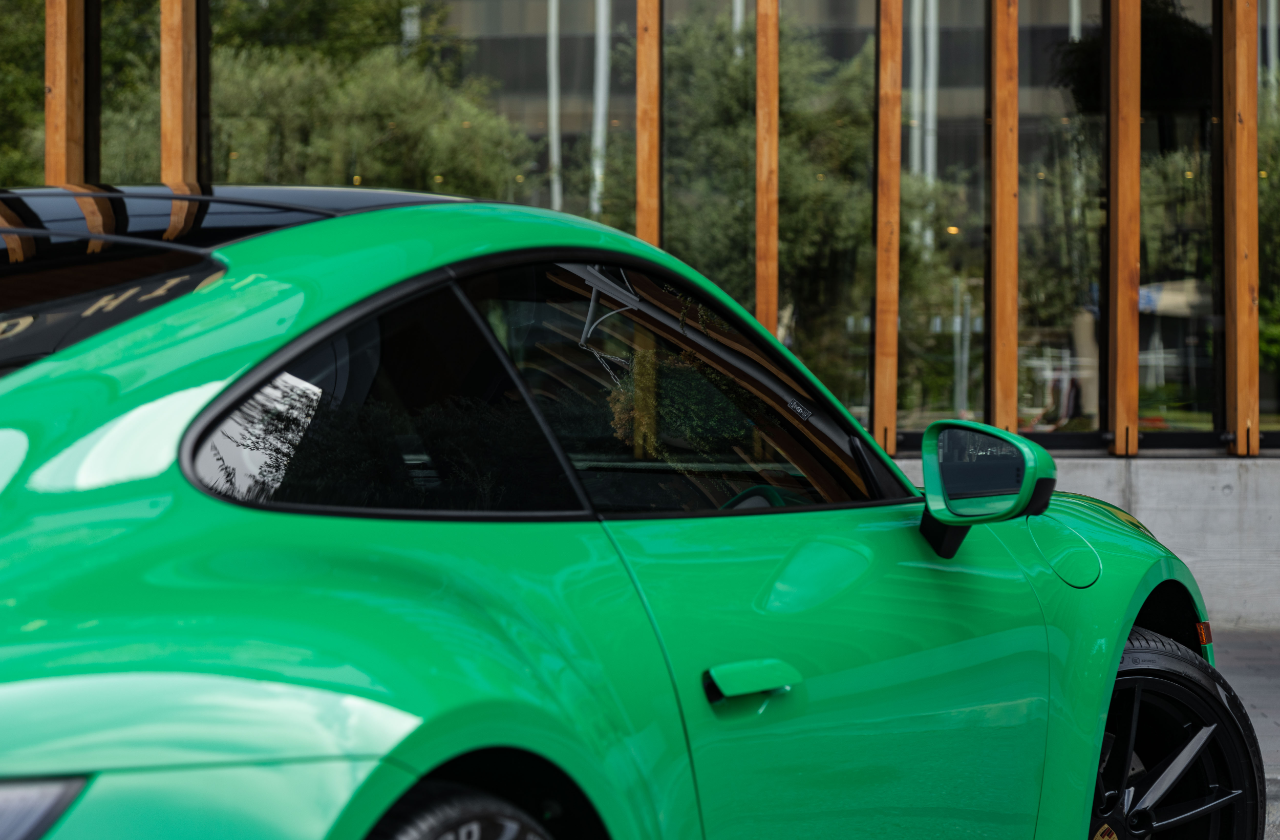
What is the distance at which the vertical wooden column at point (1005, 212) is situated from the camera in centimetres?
809

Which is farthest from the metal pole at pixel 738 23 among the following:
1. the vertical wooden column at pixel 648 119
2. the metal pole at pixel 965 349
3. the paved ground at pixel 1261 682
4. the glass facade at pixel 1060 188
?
the paved ground at pixel 1261 682

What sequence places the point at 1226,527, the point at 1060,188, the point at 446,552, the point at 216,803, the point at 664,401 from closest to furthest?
1. the point at 216,803
2. the point at 446,552
3. the point at 664,401
4. the point at 1226,527
5. the point at 1060,188

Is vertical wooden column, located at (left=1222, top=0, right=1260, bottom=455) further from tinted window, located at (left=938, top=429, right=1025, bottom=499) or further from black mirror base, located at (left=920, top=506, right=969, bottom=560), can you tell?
black mirror base, located at (left=920, top=506, right=969, bottom=560)

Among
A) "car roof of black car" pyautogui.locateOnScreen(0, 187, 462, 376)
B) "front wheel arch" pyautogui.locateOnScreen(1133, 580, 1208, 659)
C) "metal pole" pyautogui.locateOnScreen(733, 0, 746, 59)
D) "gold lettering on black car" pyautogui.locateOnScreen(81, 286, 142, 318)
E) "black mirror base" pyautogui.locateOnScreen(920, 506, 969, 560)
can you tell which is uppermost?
"metal pole" pyautogui.locateOnScreen(733, 0, 746, 59)

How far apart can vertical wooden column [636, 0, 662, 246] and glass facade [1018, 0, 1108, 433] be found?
2.70 metres

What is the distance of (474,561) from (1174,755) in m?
2.05

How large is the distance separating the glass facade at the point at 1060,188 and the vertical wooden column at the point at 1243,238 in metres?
0.86

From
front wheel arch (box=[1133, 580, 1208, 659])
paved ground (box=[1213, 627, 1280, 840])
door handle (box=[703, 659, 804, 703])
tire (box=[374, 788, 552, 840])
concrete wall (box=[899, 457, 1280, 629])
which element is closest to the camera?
tire (box=[374, 788, 552, 840])

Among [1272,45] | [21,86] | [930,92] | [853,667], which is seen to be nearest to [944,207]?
[930,92]

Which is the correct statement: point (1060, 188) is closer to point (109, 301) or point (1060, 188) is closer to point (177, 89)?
point (177, 89)

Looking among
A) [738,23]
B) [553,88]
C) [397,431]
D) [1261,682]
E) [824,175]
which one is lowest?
[1261,682]

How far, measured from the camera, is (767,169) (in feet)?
26.6

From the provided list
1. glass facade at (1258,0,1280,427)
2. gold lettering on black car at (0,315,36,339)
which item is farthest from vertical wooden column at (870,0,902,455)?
gold lettering on black car at (0,315,36,339)

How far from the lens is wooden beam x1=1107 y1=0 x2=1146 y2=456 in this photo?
26.3ft
